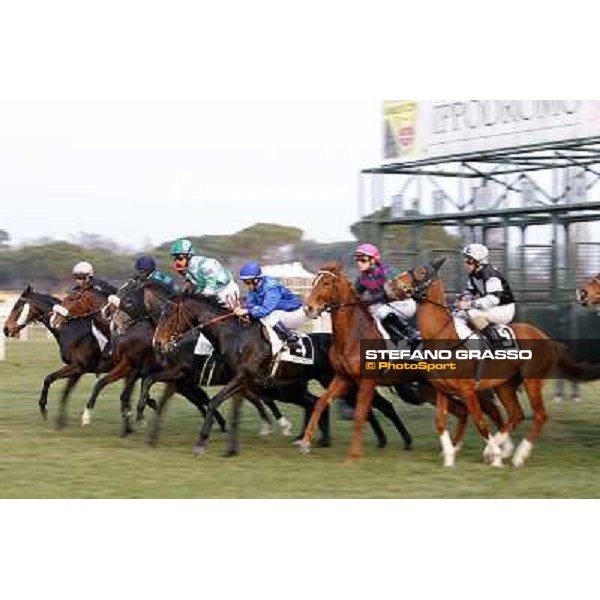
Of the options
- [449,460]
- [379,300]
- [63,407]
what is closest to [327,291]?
[379,300]

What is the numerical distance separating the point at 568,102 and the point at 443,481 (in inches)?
224

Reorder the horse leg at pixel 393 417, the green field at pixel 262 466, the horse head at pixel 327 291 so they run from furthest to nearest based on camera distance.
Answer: the horse leg at pixel 393 417 < the horse head at pixel 327 291 < the green field at pixel 262 466

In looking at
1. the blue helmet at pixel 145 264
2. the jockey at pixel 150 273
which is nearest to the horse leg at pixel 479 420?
the jockey at pixel 150 273

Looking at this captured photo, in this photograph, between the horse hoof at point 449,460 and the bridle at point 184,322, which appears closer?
the horse hoof at point 449,460

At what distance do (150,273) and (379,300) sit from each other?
2397mm

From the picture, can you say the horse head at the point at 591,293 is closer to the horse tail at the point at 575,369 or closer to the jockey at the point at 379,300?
the horse tail at the point at 575,369

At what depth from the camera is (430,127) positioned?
13797 mm

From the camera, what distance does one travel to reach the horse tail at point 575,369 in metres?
9.61

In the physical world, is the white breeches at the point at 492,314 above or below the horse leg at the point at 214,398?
above

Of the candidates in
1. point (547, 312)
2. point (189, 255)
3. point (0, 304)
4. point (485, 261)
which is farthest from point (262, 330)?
point (0, 304)

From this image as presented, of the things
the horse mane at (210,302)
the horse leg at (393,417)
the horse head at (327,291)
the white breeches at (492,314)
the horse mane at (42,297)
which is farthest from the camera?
the horse mane at (42,297)

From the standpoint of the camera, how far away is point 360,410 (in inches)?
348

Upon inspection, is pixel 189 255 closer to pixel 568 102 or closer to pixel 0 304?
pixel 568 102

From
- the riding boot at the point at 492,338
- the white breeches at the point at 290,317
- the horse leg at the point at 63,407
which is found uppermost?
the white breeches at the point at 290,317
